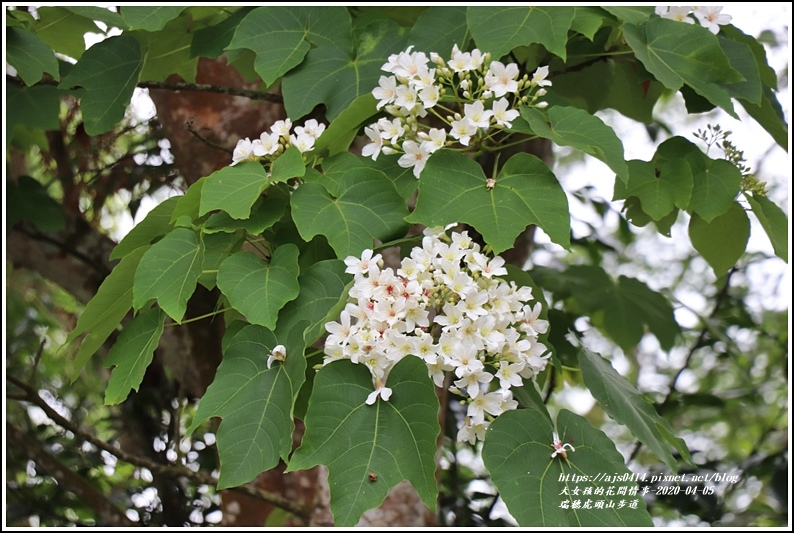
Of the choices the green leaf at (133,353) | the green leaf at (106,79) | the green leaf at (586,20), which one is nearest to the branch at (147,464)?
the green leaf at (133,353)

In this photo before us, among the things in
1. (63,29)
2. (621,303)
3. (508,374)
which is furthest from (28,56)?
(621,303)

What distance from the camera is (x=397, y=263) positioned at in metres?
1.90

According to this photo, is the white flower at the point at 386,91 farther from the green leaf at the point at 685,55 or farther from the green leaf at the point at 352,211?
the green leaf at the point at 685,55

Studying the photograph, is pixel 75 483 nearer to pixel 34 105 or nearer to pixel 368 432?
pixel 34 105

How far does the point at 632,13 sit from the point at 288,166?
2.40 ft

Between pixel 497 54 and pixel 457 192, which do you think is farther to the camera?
pixel 497 54

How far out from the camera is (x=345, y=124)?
4.56ft

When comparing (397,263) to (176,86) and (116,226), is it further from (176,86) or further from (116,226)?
(116,226)

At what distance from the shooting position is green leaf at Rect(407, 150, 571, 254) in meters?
1.20

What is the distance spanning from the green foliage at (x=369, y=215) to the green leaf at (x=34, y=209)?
671 millimetres

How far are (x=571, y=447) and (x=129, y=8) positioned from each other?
3.93 feet

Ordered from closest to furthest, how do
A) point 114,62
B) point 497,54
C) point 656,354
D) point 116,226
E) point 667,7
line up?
point 497,54 < point 667,7 < point 114,62 < point 116,226 < point 656,354

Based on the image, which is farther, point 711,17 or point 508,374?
point 711,17

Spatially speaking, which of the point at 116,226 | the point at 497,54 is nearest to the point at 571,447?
the point at 497,54
